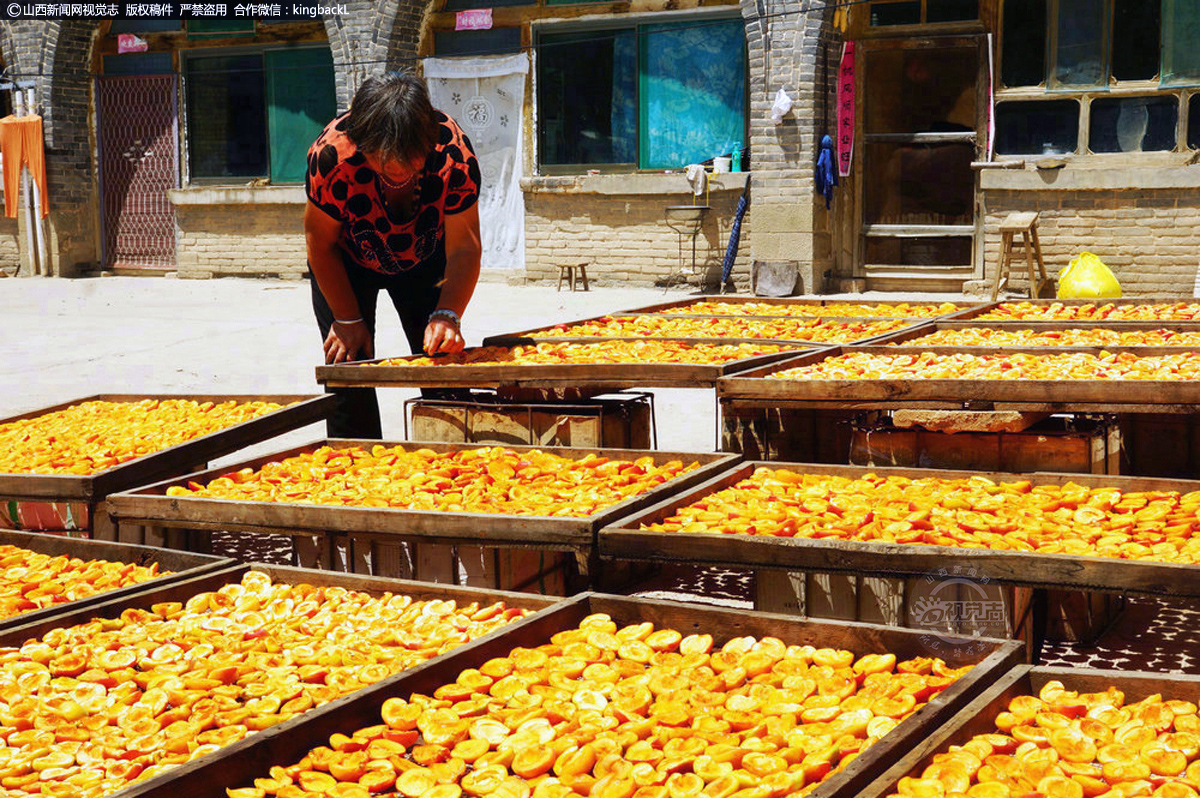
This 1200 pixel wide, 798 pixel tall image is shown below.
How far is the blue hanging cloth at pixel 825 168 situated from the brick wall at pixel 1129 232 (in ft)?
5.85

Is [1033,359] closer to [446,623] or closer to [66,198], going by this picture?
[446,623]

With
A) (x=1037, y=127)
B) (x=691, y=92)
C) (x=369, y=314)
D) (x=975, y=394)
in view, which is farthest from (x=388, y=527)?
(x=691, y=92)

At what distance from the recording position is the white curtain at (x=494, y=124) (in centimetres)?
1554

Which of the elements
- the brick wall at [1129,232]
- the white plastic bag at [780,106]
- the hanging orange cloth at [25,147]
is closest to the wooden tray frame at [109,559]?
the brick wall at [1129,232]

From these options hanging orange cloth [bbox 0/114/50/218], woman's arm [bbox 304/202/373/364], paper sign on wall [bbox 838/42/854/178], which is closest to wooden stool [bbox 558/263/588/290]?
paper sign on wall [bbox 838/42/854/178]

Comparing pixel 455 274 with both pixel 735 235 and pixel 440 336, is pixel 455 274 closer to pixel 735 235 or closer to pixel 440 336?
pixel 440 336

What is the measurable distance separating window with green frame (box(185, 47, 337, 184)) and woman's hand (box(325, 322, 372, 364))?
11.8 metres

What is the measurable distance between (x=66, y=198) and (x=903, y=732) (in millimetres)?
18371

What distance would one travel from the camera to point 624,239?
14820mm

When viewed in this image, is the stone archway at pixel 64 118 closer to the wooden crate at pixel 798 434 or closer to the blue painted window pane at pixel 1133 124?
the blue painted window pane at pixel 1133 124

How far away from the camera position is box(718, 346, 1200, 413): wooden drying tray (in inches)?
161

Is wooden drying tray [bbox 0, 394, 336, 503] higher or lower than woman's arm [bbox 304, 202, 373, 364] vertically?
lower

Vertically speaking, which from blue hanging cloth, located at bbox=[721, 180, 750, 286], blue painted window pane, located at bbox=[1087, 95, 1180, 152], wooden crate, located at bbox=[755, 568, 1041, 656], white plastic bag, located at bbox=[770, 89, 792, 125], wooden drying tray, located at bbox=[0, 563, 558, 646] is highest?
white plastic bag, located at bbox=[770, 89, 792, 125]

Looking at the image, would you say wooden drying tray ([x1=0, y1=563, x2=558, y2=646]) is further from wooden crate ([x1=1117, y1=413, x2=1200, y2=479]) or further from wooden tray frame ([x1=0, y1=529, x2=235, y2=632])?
wooden crate ([x1=1117, y1=413, x2=1200, y2=479])
